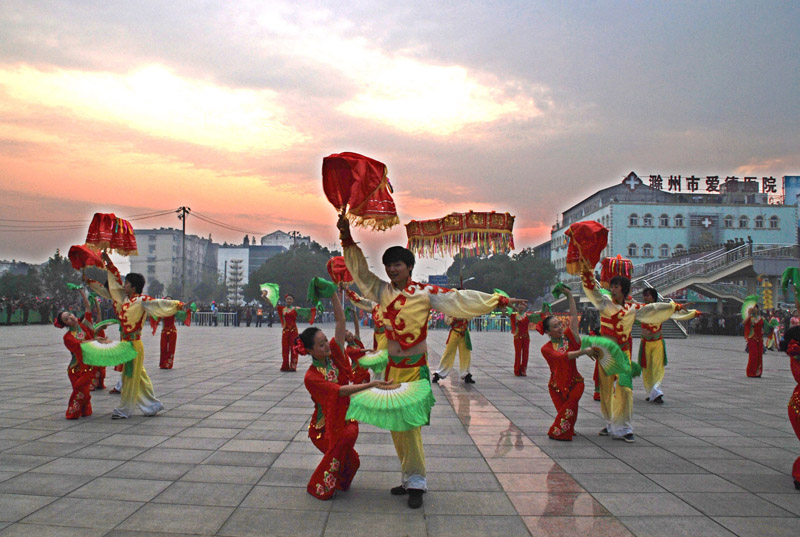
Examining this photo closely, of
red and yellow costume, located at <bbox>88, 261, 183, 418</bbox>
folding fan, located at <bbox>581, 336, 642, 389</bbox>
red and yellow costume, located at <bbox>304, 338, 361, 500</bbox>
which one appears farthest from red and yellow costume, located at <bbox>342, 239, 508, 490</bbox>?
red and yellow costume, located at <bbox>88, 261, 183, 418</bbox>

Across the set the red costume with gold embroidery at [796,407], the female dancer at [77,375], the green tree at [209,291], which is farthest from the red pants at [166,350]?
the green tree at [209,291]

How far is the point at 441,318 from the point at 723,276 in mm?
A: 16400

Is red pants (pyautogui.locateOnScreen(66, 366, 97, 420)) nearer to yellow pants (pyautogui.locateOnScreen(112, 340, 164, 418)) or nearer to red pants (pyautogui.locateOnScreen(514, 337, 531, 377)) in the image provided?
yellow pants (pyautogui.locateOnScreen(112, 340, 164, 418))

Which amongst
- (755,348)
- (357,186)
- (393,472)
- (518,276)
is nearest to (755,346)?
(755,348)

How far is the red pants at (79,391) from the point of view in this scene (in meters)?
6.57

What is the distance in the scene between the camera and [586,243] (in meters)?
5.93

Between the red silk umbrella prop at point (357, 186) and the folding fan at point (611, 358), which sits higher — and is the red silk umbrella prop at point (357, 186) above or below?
above

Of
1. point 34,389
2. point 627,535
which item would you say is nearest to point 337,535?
point 627,535

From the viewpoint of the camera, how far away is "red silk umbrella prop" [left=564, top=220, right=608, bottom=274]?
5902 millimetres

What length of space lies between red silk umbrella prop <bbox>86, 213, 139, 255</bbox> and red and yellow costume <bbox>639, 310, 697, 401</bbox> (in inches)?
290

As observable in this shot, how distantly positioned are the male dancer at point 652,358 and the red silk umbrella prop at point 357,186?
568 centimetres

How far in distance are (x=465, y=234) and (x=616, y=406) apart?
529 cm

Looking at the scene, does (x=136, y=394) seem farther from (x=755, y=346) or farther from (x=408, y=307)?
(x=755, y=346)

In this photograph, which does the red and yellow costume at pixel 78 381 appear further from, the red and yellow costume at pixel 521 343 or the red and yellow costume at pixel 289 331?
the red and yellow costume at pixel 521 343
